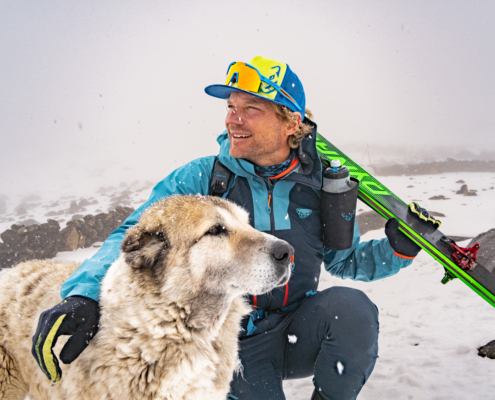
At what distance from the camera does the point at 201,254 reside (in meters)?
1.76

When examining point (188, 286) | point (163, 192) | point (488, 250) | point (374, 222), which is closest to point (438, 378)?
point (188, 286)

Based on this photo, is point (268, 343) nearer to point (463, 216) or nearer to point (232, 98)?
point (232, 98)

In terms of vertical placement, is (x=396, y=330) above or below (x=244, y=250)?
below

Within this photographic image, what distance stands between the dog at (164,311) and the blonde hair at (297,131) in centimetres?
121

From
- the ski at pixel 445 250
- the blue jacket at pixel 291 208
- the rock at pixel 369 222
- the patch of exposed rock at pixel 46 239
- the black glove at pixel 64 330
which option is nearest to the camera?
the black glove at pixel 64 330

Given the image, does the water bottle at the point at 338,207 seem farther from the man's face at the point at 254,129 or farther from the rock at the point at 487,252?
the rock at the point at 487,252

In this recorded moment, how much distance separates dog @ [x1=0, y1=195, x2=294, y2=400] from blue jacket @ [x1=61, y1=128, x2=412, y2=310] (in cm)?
60

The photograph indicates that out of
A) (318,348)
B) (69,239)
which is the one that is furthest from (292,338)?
(69,239)

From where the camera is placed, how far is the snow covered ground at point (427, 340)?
294 centimetres

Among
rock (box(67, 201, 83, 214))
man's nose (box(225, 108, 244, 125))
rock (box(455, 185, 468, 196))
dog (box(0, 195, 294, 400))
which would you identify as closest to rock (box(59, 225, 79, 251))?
dog (box(0, 195, 294, 400))

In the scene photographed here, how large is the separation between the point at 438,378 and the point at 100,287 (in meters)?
3.77

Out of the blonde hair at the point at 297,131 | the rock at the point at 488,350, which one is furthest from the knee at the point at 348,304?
the rock at the point at 488,350

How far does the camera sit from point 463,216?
12195 mm

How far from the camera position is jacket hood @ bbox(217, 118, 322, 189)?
8.25ft
